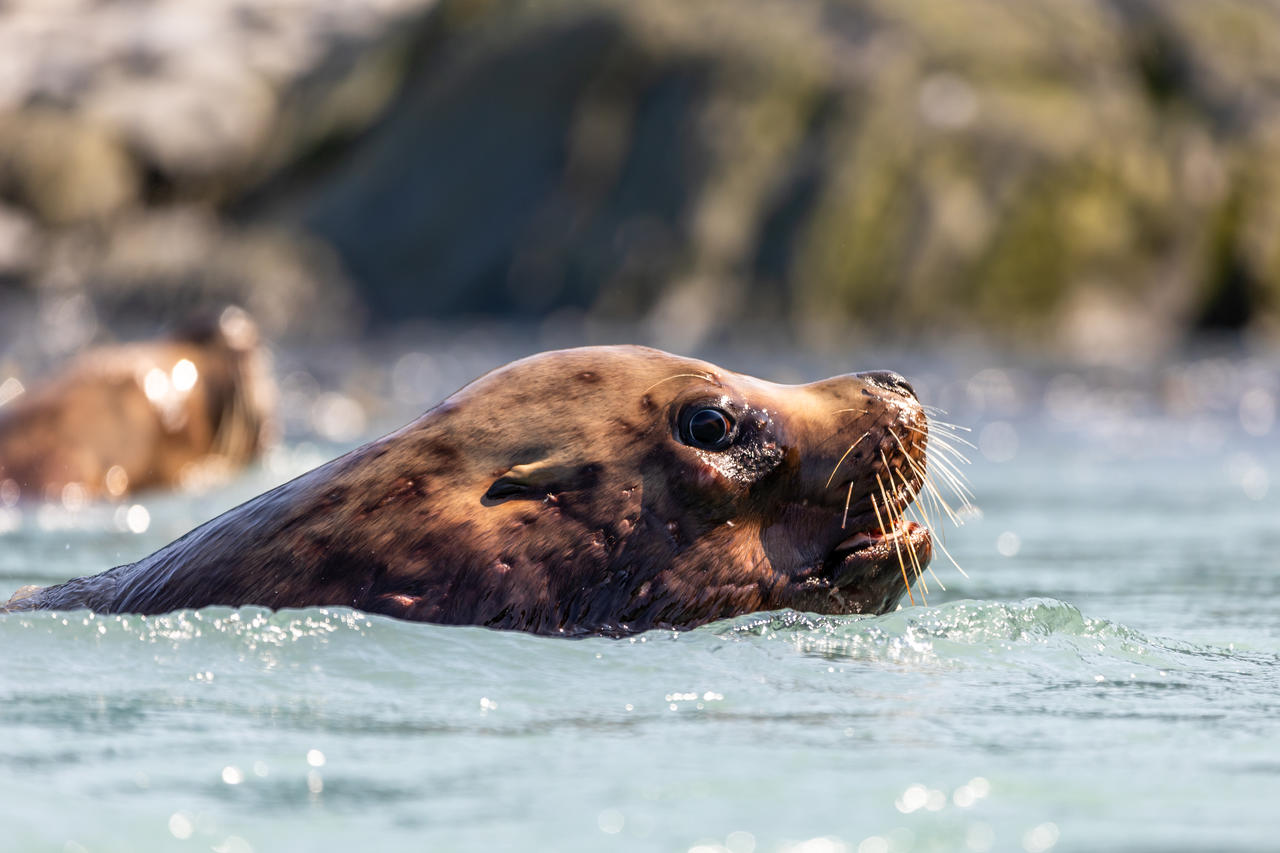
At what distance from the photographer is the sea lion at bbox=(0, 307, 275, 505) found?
870 centimetres

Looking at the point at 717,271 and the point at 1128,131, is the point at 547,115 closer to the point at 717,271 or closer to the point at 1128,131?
the point at 717,271

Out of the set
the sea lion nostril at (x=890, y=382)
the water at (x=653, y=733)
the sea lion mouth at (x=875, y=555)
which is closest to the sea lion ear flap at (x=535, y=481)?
the water at (x=653, y=733)

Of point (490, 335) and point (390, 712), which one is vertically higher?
point (490, 335)

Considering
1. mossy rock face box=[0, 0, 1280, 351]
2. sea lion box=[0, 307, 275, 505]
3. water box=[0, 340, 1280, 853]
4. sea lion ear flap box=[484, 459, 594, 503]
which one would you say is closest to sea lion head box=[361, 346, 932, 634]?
sea lion ear flap box=[484, 459, 594, 503]

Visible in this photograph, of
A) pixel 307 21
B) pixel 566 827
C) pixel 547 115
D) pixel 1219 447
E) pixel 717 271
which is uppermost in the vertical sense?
pixel 307 21

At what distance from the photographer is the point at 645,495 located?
3.93 metres

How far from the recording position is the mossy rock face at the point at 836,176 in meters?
19.0

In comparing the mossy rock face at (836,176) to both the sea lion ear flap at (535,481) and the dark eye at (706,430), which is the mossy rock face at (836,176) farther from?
the sea lion ear flap at (535,481)

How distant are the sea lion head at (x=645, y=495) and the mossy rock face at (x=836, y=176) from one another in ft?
49.0

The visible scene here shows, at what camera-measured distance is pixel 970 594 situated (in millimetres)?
5863

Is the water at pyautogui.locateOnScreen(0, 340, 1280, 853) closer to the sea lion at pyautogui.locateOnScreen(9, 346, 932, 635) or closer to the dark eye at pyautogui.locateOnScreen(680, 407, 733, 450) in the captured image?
the sea lion at pyautogui.locateOnScreen(9, 346, 932, 635)

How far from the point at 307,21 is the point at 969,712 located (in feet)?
94.9

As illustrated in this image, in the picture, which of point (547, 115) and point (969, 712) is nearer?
point (969, 712)

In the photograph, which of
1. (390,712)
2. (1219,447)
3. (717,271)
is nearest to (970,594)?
(390,712)
